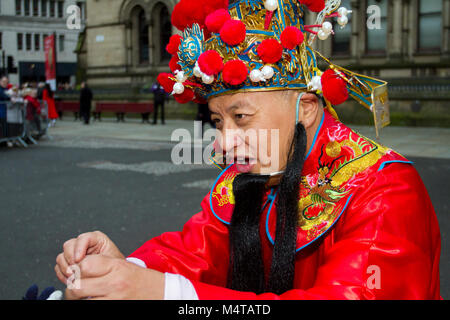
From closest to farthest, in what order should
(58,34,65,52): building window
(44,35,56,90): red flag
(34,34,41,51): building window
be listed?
(44,35,56,90): red flag, (34,34,41,51): building window, (58,34,65,52): building window

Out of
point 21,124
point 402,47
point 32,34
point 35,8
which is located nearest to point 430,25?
point 402,47

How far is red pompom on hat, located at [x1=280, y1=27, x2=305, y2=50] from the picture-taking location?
167 centimetres

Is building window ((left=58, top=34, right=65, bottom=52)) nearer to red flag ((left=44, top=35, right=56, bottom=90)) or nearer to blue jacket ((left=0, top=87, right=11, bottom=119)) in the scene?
red flag ((left=44, top=35, right=56, bottom=90))

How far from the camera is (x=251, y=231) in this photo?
73.5 inches

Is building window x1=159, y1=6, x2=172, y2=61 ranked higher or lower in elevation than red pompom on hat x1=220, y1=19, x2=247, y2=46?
higher

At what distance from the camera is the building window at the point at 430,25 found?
58.2ft

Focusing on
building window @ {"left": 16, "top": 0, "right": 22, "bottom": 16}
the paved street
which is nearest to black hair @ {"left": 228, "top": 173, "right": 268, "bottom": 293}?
the paved street

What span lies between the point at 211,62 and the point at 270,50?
0.20 meters

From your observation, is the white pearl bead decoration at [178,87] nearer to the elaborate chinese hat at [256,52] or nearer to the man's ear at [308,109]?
the elaborate chinese hat at [256,52]

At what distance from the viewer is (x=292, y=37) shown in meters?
1.67

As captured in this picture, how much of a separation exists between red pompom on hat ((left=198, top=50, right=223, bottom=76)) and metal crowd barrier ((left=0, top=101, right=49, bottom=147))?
12913mm

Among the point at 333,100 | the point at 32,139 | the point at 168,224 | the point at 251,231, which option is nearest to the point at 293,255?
the point at 251,231

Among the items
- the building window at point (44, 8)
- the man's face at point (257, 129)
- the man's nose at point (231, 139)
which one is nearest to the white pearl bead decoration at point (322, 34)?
the man's face at point (257, 129)

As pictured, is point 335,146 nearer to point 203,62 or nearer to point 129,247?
point 203,62
